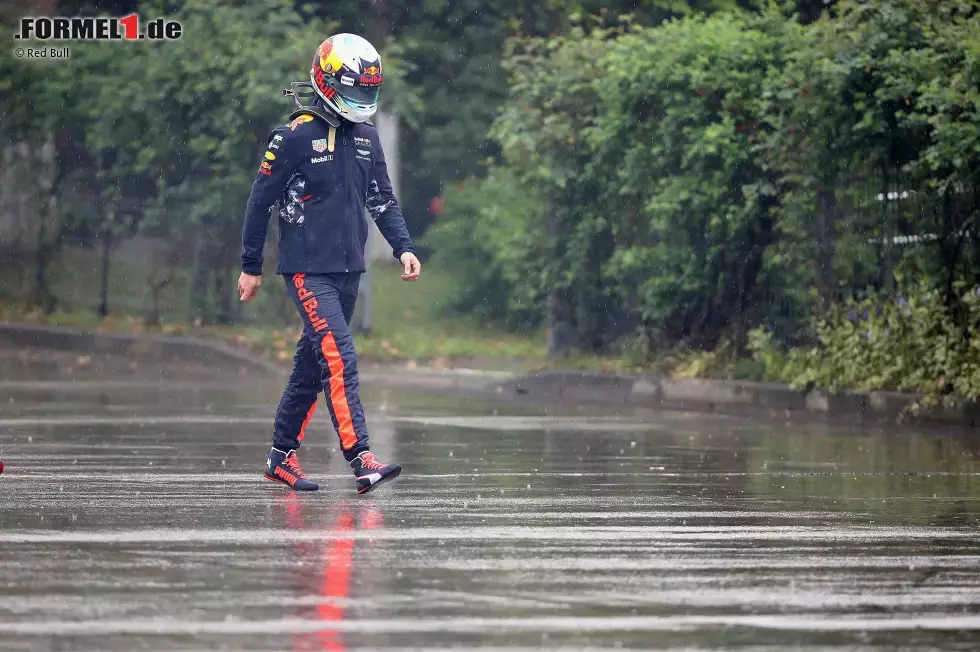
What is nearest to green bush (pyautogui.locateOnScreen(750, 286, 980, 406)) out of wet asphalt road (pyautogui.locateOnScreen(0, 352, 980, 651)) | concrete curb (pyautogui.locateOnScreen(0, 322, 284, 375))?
wet asphalt road (pyautogui.locateOnScreen(0, 352, 980, 651))

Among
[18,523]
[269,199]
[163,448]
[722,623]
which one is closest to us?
[722,623]

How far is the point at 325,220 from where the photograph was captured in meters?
10.5

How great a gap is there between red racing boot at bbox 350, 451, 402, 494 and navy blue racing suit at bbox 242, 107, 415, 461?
0.20 feet

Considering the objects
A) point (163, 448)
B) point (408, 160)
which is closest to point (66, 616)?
point (163, 448)

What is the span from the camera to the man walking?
1040 centimetres

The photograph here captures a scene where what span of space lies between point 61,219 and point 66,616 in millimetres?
23849

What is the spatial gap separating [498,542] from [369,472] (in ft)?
6.32

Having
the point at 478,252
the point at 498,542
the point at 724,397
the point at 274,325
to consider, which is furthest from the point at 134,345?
the point at 498,542

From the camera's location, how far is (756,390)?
57.8 ft

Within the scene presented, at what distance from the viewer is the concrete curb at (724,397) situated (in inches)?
623

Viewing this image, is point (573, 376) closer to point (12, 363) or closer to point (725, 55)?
point (725, 55)

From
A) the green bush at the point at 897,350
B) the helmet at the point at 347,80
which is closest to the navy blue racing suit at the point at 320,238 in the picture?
the helmet at the point at 347,80

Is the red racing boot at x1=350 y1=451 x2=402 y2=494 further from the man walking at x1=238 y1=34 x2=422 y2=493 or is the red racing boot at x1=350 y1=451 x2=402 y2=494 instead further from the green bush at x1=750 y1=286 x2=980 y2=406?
the green bush at x1=750 y1=286 x2=980 y2=406

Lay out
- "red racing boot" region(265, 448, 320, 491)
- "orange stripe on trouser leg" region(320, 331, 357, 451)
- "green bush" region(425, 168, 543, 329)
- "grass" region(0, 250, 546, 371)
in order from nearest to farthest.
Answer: "orange stripe on trouser leg" region(320, 331, 357, 451), "red racing boot" region(265, 448, 320, 491), "grass" region(0, 250, 546, 371), "green bush" region(425, 168, 543, 329)
